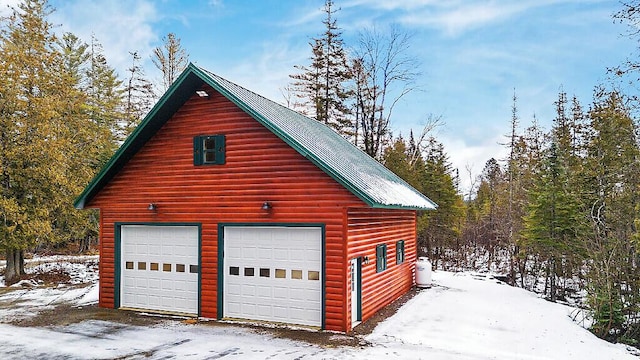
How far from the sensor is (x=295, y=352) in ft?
23.9

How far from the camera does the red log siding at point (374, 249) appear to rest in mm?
8994

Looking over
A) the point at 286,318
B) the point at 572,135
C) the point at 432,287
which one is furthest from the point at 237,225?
the point at 572,135

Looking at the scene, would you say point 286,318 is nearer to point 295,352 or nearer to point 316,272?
point 316,272

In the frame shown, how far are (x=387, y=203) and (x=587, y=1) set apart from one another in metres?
9.01

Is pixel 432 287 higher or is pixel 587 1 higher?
pixel 587 1

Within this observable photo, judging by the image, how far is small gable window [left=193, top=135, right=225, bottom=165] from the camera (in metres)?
9.73

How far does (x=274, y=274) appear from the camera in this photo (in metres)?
9.26

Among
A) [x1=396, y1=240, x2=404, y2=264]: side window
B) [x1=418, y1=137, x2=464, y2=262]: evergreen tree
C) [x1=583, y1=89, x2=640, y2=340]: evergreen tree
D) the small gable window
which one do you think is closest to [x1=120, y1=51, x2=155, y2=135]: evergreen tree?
[x1=418, y1=137, x2=464, y2=262]: evergreen tree

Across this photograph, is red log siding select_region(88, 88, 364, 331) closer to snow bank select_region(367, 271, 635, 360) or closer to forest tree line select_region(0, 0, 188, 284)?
snow bank select_region(367, 271, 635, 360)

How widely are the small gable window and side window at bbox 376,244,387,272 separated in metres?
4.19

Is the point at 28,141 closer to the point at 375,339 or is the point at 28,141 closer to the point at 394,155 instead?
the point at 375,339

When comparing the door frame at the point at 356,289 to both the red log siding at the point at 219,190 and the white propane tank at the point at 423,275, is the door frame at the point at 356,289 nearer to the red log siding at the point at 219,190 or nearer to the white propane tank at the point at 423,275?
the red log siding at the point at 219,190

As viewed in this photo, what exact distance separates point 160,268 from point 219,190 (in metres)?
2.49

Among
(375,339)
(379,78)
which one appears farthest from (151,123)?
(379,78)
